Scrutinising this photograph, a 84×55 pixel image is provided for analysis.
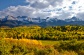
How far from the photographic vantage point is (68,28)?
579 ft

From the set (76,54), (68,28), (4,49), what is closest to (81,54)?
(76,54)

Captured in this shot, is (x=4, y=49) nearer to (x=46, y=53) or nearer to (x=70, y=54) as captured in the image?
(x=46, y=53)

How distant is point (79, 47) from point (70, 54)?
7618 millimetres

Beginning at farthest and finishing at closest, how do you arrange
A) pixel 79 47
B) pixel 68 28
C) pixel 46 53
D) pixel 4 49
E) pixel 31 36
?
pixel 68 28 → pixel 31 36 → pixel 79 47 → pixel 4 49 → pixel 46 53

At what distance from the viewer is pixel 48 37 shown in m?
128

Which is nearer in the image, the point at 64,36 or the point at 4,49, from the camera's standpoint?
the point at 4,49

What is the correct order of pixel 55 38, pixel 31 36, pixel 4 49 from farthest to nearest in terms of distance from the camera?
pixel 31 36
pixel 55 38
pixel 4 49

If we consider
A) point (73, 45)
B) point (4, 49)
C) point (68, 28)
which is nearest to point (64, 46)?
point (73, 45)

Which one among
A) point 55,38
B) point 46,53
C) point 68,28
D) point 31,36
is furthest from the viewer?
point 68,28

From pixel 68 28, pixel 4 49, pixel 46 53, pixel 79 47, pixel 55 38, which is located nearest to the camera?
pixel 46 53

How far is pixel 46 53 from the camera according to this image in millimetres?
33625

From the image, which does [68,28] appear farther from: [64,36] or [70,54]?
[70,54]

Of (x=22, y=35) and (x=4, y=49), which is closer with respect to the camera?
(x=4, y=49)

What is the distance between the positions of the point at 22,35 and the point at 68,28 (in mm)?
47044
